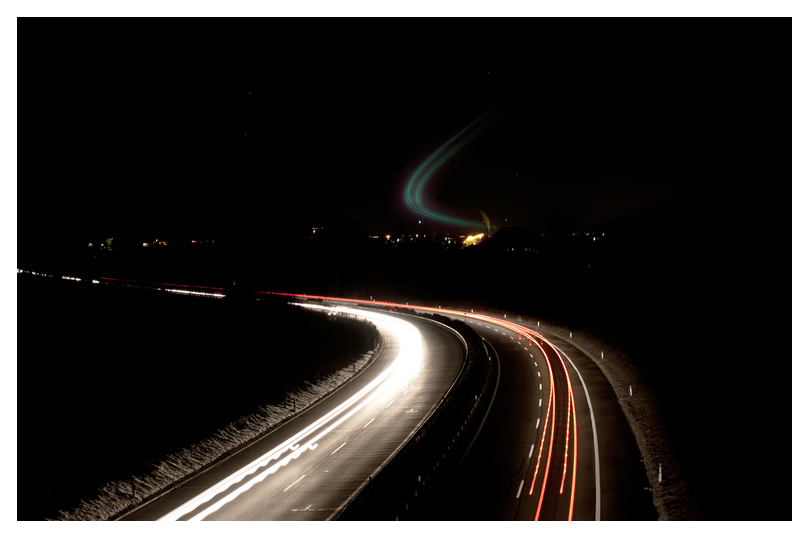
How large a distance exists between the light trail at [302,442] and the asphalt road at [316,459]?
0.09ft

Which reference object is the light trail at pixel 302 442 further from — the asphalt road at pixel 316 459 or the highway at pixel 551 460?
the highway at pixel 551 460

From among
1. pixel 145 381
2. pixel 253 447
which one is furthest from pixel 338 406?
pixel 145 381

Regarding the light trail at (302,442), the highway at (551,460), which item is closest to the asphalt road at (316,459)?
the light trail at (302,442)

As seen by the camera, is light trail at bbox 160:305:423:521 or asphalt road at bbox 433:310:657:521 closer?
asphalt road at bbox 433:310:657:521

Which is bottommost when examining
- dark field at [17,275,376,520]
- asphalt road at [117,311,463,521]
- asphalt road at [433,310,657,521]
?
asphalt road at [117,311,463,521]

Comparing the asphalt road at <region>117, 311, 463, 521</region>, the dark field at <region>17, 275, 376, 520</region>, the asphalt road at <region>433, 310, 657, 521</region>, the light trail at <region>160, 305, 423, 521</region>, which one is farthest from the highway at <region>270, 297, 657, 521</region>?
the dark field at <region>17, 275, 376, 520</region>

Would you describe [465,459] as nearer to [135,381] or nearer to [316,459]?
[316,459]

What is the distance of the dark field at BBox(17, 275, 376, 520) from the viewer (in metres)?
13.3

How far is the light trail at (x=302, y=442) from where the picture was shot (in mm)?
12945

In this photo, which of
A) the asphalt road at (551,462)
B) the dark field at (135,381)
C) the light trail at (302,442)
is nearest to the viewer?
the asphalt road at (551,462)

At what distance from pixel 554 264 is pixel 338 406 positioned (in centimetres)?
6870

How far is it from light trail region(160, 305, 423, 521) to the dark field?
255 cm

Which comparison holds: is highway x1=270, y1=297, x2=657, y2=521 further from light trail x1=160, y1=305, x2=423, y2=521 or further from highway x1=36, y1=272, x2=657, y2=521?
light trail x1=160, y1=305, x2=423, y2=521

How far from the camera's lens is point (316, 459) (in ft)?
52.0
